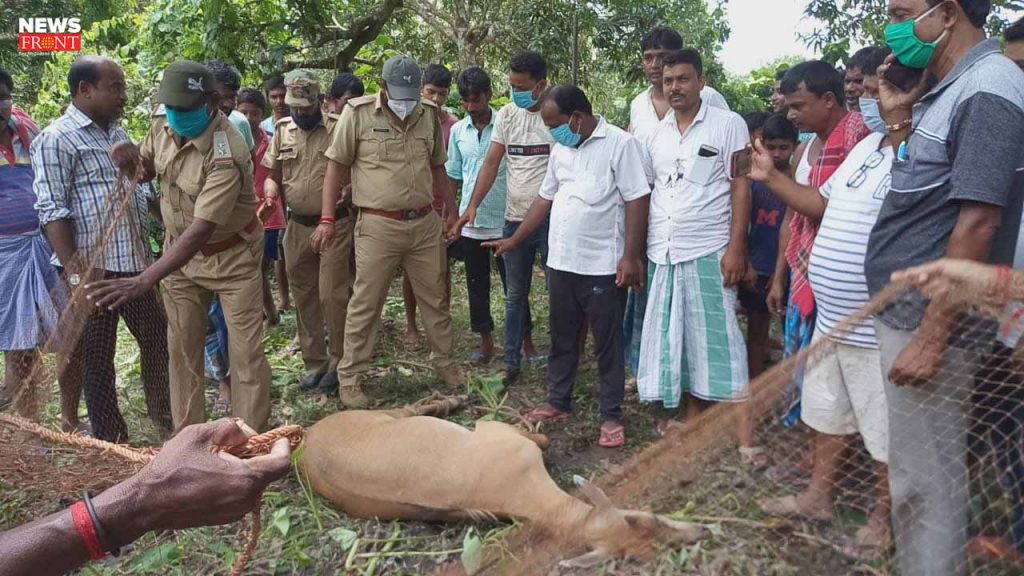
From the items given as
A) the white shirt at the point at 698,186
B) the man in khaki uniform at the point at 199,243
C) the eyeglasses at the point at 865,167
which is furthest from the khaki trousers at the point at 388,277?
the eyeglasses at the point at 865,167

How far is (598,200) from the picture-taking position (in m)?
3.99

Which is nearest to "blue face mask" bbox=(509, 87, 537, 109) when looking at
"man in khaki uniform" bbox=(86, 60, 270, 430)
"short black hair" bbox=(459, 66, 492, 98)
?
"short black hair" bbox=(459, 66, 492, 98)

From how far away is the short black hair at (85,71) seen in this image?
3713 millimetres

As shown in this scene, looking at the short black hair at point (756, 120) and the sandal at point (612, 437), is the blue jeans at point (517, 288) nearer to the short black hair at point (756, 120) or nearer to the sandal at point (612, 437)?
the sandal at point (612, 437)

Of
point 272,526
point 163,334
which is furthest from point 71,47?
point 272,526

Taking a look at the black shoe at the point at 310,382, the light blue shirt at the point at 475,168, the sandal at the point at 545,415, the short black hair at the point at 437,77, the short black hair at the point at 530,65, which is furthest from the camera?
the short black hair at the point at 437,77

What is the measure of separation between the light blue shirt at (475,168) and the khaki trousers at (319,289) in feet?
3.02

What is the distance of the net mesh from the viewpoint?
2.20m

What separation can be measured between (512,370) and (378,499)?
1.87m

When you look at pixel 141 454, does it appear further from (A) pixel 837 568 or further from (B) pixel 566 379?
(B) pixel 566 379

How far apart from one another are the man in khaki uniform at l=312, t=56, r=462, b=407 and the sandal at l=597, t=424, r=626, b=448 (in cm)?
132

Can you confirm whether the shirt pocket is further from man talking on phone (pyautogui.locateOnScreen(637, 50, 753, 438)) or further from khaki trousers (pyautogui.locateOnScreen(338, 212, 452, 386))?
khaki trousers (pyautogui.locateOnScreen(338, 212, 452, 386))

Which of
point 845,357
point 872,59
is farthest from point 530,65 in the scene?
point 845,357

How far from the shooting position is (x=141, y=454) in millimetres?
1938
